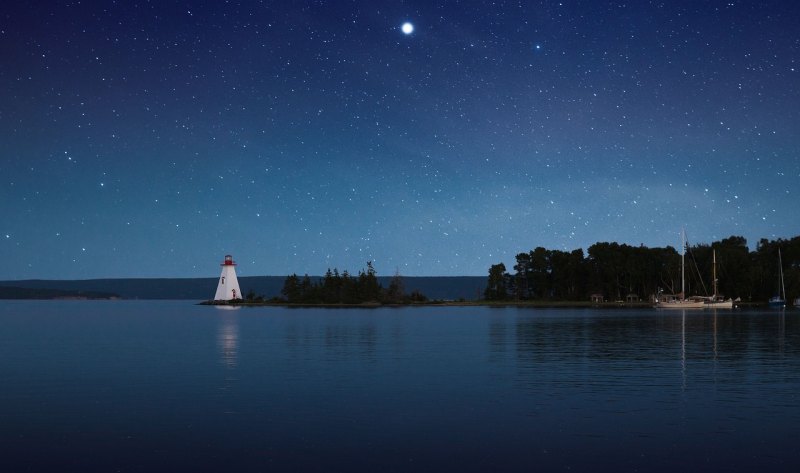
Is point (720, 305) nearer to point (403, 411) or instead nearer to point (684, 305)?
point (684, 305)

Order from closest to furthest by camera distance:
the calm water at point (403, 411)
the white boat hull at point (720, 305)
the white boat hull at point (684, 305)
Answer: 1. the calm water at point (403, 411)
2. the white boat hull at point (684, 305)
3. the white boat hull at point (720, 305)

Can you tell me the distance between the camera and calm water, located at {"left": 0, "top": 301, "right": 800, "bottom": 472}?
63.2 feet

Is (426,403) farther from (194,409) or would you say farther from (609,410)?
(194,409)

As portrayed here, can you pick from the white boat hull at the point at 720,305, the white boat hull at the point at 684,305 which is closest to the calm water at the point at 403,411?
the white boat hull at the point at 684,305

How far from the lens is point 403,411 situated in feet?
86.0

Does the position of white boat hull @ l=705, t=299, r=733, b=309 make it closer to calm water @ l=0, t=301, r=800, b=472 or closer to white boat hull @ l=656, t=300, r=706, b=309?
white boat hull @ l=656, t=300, r=706, b=309

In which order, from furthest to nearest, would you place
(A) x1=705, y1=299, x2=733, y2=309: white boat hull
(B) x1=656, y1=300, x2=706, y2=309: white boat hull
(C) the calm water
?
1. (A) x1=705, y1=299, x2=733, y2=309: white boat hull
2. (B) x1=656, y1=300, x2=706, y2=309: white boat hull
3. (C) the calm water

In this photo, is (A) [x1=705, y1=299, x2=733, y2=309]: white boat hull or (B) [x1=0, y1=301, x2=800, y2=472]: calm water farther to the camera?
(A) [x1=705, y1=299, x2=733, y2=309]: white boat hull

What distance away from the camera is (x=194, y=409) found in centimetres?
2686

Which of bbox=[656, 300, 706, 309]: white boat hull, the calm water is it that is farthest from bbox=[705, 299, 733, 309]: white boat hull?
the calm water

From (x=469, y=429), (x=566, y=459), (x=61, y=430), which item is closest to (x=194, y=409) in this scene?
(x=61, y=430)

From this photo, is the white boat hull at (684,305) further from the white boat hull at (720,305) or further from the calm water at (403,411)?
the calm water at (403,411)

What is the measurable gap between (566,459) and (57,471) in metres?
13.0

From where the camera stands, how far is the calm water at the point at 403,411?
1927 cm
